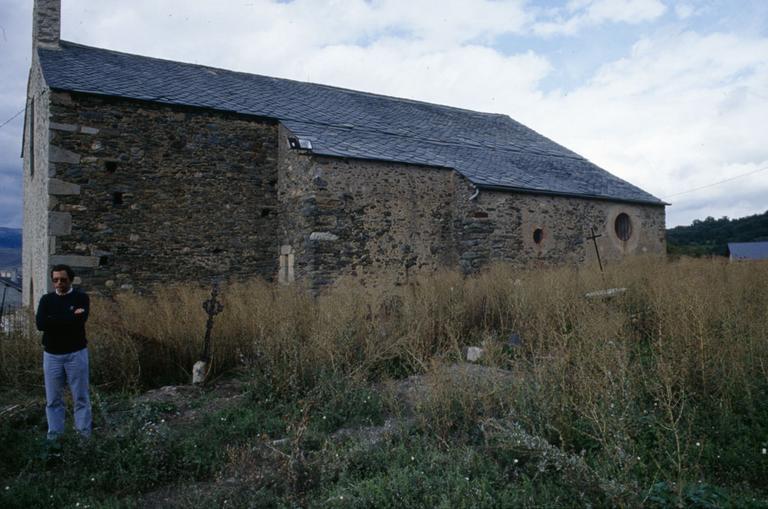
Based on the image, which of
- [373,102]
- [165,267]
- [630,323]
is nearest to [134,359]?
[165,267]

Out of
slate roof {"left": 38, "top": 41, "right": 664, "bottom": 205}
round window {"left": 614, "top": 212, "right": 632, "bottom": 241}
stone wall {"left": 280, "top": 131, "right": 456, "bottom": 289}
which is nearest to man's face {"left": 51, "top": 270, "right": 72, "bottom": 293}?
stone wall {"left": 280, "top": 131, "right": 456, "bottom": 289}

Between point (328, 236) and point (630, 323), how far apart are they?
6.26 metres

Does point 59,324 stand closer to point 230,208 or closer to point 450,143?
point 230,208

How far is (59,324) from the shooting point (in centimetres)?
507

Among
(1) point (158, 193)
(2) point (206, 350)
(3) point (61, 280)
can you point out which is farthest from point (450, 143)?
(3) point (61, 280)

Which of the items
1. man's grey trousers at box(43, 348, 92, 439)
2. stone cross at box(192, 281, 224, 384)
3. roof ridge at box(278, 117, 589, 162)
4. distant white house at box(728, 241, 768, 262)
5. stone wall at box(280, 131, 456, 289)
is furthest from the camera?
distant white house at box(728, 241, 768, 262)

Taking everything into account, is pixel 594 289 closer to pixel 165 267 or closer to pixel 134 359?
pixel 134 359

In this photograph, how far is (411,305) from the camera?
7.99m

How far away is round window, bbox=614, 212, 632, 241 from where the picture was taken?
15906 mm

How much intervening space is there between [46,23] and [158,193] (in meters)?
5.14

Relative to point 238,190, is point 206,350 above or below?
below

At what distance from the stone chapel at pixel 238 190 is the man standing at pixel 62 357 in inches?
232

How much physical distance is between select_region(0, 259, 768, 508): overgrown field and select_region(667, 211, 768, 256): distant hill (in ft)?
127

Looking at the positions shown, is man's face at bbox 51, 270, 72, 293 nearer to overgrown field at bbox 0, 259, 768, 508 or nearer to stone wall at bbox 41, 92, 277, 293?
overgrown field at bbox 0, 259, 768, 508
